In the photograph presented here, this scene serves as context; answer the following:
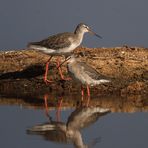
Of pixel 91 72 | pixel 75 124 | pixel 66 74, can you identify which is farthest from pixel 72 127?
pixel 66 74

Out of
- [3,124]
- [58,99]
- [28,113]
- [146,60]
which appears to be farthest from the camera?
[146,60]

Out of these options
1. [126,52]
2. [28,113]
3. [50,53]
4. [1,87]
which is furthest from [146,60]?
[28,113]

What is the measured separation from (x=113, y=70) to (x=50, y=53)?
5.06 feet

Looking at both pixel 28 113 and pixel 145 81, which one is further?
A: pixel 145 81

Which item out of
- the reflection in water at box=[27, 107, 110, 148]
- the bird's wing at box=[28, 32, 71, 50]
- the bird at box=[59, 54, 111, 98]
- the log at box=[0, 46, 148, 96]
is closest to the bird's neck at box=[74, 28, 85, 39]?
the bird's wing at box=[28, 32, 71, 50]

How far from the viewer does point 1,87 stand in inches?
651

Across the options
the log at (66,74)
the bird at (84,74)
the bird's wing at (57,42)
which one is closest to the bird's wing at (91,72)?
the bird at (84,74)

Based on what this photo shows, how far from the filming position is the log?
1619 cm

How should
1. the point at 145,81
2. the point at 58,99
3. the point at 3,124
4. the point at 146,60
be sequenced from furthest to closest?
the point at 146,60
the point at 145,81
the point at 58,99
the point at 3,124

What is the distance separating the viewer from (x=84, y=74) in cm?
1549

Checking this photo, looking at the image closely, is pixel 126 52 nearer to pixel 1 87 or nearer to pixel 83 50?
pixel 83 50

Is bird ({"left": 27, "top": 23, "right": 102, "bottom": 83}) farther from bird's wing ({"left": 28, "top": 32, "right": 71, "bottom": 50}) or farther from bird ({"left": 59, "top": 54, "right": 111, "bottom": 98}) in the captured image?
bird ({"left": 59, "top": 54, "right": 111, "bottom": 98})

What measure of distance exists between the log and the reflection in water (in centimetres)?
215

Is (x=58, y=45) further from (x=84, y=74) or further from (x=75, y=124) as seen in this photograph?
A: (x=75, y=124)
